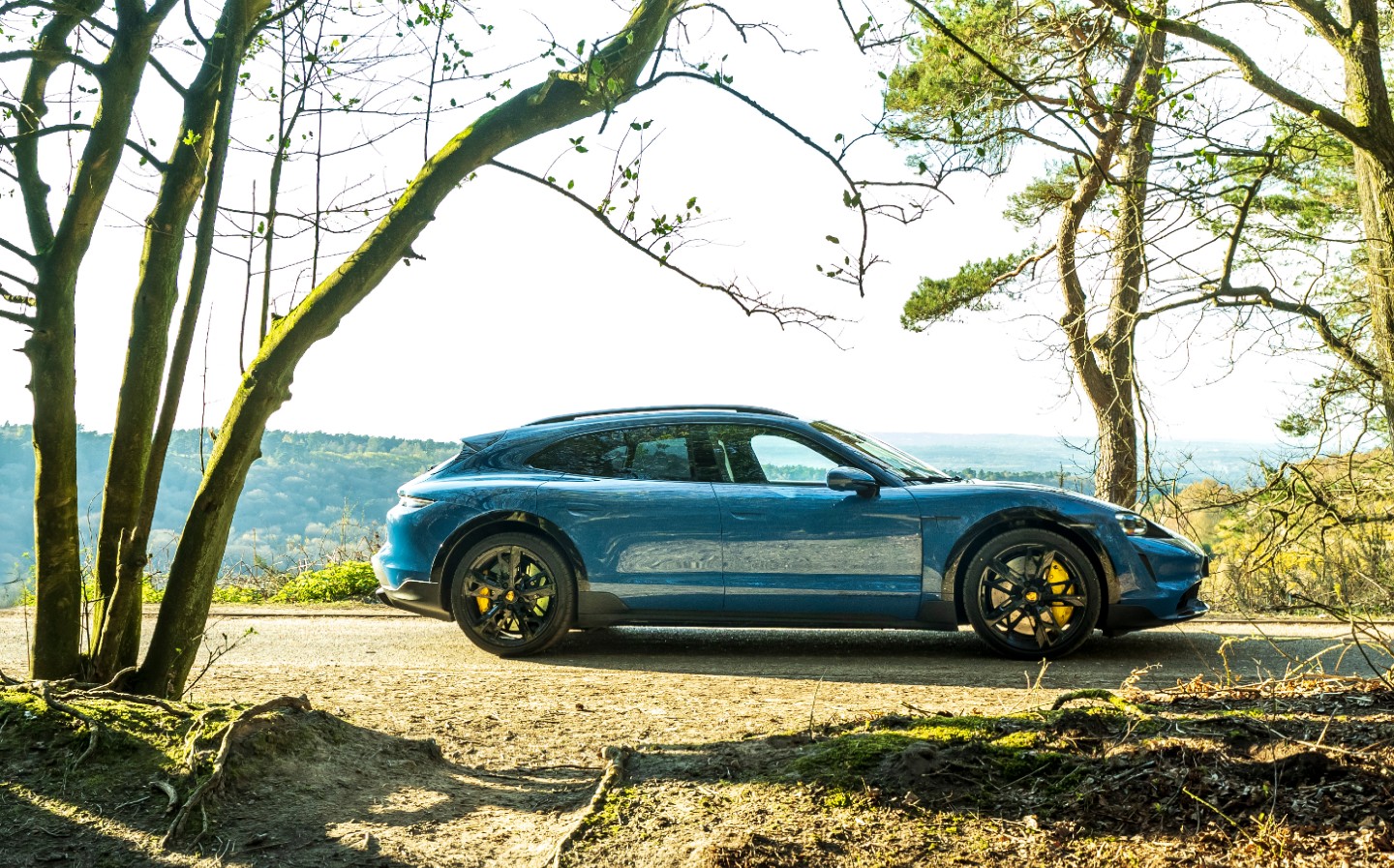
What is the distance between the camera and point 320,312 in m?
5.79

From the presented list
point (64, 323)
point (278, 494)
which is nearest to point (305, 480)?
point (278, 494)

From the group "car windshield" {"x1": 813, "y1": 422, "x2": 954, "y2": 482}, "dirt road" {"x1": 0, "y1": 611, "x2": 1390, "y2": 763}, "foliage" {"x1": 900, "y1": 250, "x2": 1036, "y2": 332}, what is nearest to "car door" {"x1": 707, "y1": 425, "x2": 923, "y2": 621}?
"car windshield" {"x1": 813, "y1": 422, "x2": 954, "y2": 482}

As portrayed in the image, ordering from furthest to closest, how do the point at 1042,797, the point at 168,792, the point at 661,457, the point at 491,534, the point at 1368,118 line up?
the point at 1368,118
the point at 661,457
the point at 491,534
the point at 168,792
the point at 1042,797

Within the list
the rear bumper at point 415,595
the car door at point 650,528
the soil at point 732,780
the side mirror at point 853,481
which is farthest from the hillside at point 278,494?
the side mirror at point 853,481

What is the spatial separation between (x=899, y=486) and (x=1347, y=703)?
337 cm

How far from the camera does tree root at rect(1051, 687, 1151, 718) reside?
4.51 m

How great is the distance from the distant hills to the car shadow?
1377 mm

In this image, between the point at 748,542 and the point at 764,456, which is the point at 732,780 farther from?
the point at 764,456

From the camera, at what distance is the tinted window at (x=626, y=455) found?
26.7 ft

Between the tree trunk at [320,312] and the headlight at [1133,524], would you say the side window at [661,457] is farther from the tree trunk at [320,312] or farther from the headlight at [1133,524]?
the headlight at [1133,524]

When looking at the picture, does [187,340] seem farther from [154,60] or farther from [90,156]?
[154,60]

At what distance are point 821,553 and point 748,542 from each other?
49 centimetres

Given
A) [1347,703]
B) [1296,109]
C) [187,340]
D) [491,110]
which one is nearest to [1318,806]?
[1347,703]

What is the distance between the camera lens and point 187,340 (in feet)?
19.1
